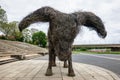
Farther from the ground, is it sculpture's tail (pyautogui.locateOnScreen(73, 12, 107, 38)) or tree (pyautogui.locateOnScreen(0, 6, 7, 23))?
tree (pyautogui.locateOnScreen(0, 6, 7, 23))

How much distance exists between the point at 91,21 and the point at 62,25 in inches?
54.0

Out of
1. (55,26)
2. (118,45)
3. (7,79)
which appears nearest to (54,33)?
(55,26)

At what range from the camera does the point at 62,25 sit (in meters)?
7.71

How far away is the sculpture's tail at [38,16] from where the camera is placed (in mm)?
8148

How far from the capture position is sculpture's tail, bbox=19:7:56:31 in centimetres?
815

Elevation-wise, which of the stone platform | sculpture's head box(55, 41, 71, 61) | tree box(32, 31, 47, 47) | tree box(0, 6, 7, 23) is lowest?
the stone platform

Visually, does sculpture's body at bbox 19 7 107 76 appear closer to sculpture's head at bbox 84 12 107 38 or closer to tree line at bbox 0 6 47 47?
sculpture's head at bbox 84 12 107 38

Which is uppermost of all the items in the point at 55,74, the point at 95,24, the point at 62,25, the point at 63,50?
the point at 95,24

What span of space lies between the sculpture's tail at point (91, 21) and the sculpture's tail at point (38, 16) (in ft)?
2.77

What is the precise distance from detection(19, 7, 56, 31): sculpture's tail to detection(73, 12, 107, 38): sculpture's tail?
84 cm

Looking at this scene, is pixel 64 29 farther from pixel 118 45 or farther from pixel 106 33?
pixel 118 45

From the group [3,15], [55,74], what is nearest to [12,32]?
[3,15]

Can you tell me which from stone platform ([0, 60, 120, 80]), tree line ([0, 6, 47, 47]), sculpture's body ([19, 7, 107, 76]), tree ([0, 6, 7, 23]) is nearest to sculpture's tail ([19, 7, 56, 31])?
sculpture's body ([19, 7, 107, 76])

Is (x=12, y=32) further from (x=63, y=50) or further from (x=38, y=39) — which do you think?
(x=63, y=50)
